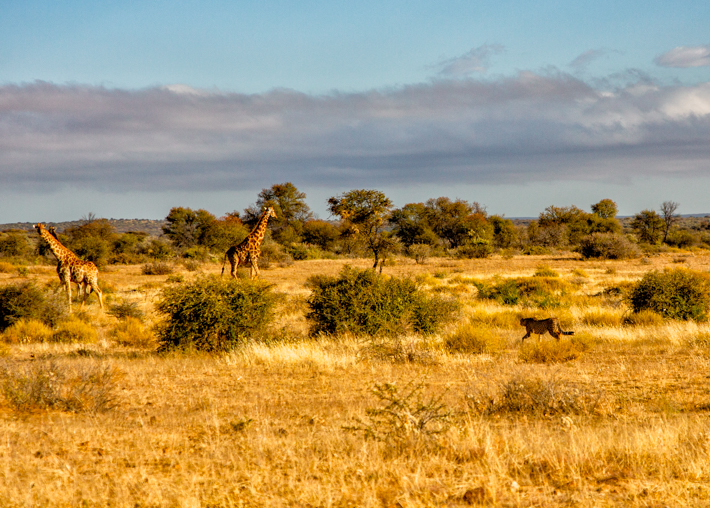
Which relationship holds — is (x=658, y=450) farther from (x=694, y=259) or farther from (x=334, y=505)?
(x=694, y=259)

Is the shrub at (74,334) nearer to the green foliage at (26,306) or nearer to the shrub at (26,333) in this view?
the shrub at (26,333)

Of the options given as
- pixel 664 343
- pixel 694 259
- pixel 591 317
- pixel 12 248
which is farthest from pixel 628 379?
pixel 12 248

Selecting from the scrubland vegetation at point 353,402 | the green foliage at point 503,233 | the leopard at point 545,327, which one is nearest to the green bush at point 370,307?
the scrubland vegetation at point 353,402

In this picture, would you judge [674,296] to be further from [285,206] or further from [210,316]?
[285,206]

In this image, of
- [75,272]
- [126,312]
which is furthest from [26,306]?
[75,272]

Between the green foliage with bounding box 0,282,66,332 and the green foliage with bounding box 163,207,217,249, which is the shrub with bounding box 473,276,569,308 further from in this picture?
the green foliage with bounding box 163,207,217,249

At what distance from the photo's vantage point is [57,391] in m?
7.86

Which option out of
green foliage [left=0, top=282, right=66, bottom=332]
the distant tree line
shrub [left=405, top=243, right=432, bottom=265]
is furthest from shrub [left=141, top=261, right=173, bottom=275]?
shrub [left=405, top=243, right=432, bottom=265]

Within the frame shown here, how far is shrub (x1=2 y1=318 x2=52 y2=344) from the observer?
14730 mm

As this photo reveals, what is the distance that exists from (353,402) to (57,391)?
3.88 m

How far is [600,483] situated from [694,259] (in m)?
42.6

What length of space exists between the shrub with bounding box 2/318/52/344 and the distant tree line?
14087mm

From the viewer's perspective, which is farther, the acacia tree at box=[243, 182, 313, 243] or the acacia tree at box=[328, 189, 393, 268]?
the acacia tree at box=[243, 182, 313, 243]

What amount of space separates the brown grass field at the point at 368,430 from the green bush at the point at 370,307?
1509mm
